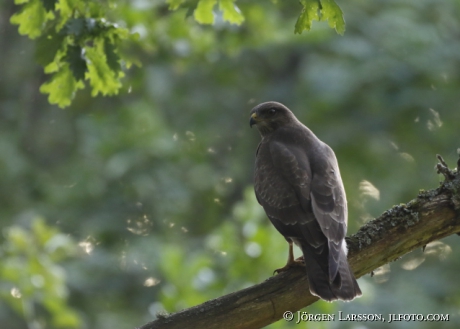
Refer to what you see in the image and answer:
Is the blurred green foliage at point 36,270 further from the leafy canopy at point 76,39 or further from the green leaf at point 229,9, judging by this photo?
the green leaf at point 229,9

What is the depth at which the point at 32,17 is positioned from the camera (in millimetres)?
4020

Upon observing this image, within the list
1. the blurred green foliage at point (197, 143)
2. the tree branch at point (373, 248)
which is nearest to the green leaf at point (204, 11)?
the tree branch at point (373, 248)

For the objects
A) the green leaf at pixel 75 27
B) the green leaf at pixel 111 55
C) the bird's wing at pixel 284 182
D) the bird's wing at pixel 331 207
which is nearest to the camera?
the green leaf at pixel 75 27

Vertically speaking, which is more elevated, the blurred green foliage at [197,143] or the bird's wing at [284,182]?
the blurred green foliage at [197,143]

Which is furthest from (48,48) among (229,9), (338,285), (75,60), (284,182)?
(338,285)

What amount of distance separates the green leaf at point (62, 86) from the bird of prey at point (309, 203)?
1.68m

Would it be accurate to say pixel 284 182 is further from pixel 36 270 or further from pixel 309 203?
pixel 36 270

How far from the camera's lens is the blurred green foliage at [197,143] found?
29.9ft

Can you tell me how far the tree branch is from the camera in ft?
12.8

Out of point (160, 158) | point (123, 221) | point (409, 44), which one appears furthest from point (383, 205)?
point (123, 221)

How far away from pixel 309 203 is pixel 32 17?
223 cm

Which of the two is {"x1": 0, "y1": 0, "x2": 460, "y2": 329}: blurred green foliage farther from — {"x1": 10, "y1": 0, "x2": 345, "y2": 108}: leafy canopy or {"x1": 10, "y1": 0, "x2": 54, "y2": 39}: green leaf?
{"x1": 10, "y1": 0, "x2": 54, "y2": 39}: green leaf

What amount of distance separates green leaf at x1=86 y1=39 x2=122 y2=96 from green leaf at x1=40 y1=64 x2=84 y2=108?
6.2 inches

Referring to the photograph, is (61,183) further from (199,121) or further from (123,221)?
(199,121)
